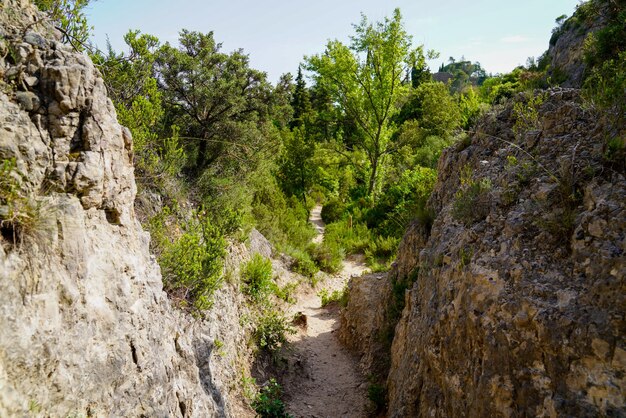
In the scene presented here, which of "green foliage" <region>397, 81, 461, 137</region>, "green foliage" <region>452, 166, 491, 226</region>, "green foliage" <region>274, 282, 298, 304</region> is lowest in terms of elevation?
"green foliage" <region>274, 282, 298, 304</region>

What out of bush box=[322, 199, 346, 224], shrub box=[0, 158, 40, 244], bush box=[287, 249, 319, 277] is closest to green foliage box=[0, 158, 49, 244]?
shrub box=[0, 158, 40, 244]

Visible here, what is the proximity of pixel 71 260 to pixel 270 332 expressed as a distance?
21.9 feet

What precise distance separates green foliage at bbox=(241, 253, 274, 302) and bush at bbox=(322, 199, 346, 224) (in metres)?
11.5

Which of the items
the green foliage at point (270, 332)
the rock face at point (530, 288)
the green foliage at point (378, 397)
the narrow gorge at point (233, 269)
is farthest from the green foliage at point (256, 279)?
the rock face at point (530, 288)

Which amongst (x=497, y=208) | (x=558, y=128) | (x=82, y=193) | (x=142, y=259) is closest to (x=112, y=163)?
(x=82, y=193)

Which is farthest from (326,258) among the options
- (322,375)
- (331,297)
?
(322,375)

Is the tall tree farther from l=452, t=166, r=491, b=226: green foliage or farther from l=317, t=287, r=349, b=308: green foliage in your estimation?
l=452, t=166, r=491, b=226: green foliage

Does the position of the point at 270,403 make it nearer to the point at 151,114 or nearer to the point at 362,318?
the point at 362,318

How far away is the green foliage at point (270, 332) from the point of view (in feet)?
31.3

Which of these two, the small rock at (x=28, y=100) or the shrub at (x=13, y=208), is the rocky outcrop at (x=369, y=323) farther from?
the small rock at (x=28, y=100)

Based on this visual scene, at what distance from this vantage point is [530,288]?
4.15 meters

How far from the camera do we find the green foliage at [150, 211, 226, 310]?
21.8 ft

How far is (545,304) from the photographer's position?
3914mm

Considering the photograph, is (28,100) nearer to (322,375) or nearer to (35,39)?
(35,39)
